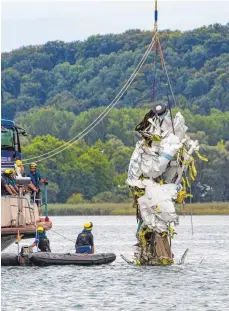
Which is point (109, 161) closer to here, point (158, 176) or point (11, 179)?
point (11, 179)

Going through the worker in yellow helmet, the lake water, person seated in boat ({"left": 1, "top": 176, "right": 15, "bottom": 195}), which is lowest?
the lake water

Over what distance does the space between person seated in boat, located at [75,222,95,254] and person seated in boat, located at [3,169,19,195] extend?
267 centimetres

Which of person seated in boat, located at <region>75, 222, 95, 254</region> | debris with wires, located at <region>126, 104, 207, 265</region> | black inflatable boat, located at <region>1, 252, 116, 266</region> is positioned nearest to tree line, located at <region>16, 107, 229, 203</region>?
person seated in boat, located at <region>75, 222, 95, 254</region>

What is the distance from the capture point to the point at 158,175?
4475 cm

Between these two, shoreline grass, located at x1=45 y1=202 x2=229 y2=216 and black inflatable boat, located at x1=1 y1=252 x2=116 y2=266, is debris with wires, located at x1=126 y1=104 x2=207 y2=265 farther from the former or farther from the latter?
shoreline grass, located at x1=45 y1=202 x2=229 y2=216

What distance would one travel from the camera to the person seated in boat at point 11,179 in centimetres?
4517

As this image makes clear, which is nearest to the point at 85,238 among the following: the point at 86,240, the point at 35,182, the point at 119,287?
the point at 86,240

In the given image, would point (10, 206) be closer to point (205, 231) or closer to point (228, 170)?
point (205, 231)

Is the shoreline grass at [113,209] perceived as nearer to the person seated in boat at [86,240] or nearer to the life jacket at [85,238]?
the person seated in boat at [86,240]

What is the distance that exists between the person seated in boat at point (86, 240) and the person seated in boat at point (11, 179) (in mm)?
2670

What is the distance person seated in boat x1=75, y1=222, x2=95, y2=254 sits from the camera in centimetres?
4594

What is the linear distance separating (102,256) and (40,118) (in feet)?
502

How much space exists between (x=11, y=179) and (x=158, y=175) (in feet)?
16.7

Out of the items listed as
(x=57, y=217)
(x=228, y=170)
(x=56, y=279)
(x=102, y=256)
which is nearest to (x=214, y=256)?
(x=102, y=256)
